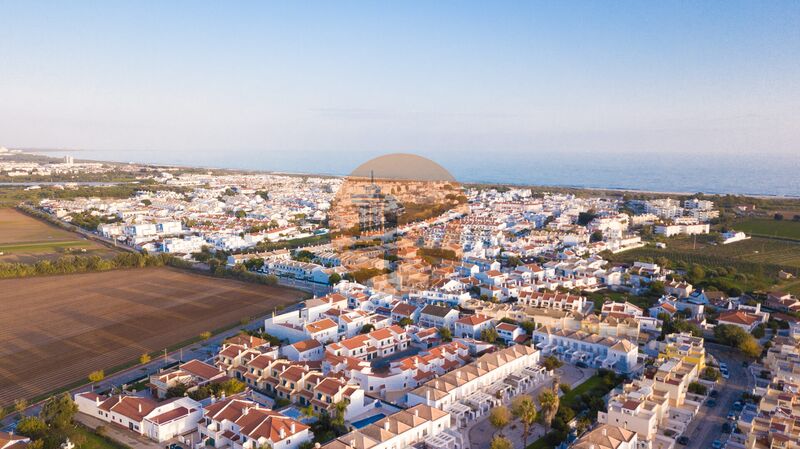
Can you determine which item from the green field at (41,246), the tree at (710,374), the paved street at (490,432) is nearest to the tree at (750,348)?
the tree at (710,374)

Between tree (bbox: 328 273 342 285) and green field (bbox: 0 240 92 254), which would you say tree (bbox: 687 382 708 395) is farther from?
green field (bbox: 0 240 92 254)

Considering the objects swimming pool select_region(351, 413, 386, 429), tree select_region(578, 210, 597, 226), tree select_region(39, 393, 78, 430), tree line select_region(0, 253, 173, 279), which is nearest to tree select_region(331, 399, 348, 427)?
swimming pool select_region(351, 413, 386, 429)

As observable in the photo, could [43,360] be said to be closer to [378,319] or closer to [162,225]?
[378,319]

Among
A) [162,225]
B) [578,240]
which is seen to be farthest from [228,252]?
[578,240]

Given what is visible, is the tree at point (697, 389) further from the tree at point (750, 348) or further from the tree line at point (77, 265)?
the tree line at point (77, 265)

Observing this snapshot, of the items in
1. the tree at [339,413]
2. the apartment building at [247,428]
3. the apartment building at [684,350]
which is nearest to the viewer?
the apartment building at [247,428]

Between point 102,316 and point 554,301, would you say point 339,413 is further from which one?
point 102,316

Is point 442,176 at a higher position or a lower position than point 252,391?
higher
